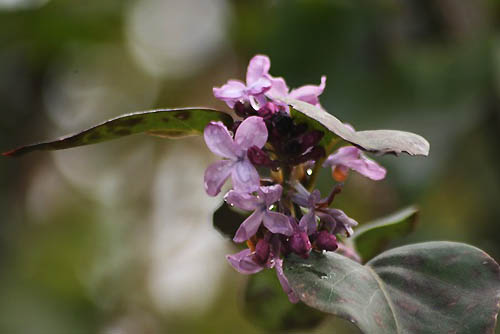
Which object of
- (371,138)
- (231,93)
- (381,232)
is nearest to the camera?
(371,138)

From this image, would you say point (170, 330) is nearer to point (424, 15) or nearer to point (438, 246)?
point (424, 15)

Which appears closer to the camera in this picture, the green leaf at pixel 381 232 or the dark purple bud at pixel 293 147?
the dark purple bud at pixel 293 147

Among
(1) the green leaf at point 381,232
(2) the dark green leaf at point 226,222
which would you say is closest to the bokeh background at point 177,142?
(1) the green leaf at point 381,232

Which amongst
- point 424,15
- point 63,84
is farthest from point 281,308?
point 63,84

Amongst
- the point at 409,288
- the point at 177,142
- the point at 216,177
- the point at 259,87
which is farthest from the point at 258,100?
the point at 177,142

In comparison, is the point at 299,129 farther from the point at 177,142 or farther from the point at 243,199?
the point at 177,142

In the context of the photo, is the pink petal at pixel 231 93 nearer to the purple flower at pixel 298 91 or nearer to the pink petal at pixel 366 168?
the purple flower at pixel 298 91
